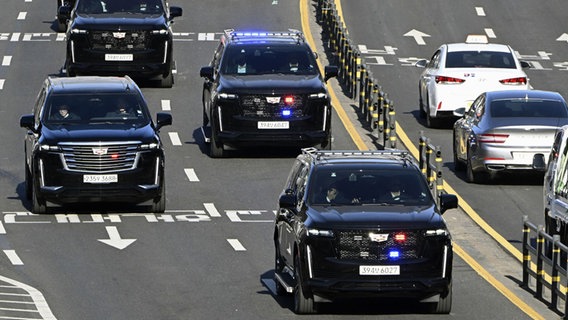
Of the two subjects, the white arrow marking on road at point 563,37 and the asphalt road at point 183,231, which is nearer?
the asphalt road at point 183,231

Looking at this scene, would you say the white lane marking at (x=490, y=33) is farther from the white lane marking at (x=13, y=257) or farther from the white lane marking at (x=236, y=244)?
the white lane marking at (x=13, y=257)

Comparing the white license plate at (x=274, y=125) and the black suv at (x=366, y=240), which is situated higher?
the black suv at (x=366, y=240)

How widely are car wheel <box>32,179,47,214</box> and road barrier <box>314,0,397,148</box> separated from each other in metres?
8.46

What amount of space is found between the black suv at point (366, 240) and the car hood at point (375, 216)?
0.4 inches

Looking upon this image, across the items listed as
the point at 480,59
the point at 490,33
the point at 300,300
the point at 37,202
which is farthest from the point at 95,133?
the point at 490,33

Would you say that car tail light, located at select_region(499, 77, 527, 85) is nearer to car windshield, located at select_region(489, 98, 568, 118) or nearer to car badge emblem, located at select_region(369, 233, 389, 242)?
car windshield, located at select_region(489, 98, 568, 118)

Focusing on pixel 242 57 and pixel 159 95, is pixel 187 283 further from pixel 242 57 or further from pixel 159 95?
pixel 159 95

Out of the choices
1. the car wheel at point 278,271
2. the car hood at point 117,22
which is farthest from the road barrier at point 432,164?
the car hood at point 117,22

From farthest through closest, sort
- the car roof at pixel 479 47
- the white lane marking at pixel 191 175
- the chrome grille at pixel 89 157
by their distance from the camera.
Answer: the car roof at pixel 479 47
the white lane marking at pixel 191 175
the chrome grille at pixel 89 157

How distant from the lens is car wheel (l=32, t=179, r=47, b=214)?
89.8 feet

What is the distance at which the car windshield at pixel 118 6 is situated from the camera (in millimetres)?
41094

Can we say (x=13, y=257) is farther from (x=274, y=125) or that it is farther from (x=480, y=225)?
(x=274, y=125)

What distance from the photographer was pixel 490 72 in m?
37.6

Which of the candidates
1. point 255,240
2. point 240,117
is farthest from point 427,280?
point 240,117
